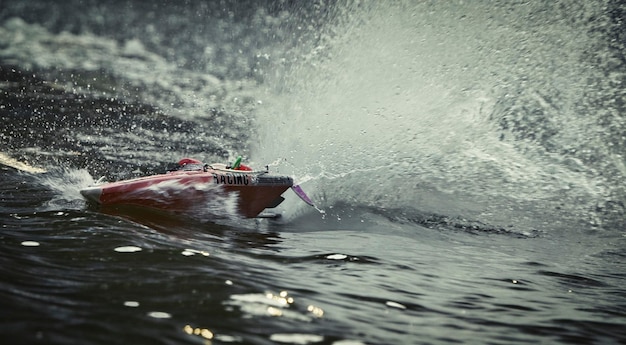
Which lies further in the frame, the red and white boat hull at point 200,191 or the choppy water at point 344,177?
the red and white boat hull at point 200,191

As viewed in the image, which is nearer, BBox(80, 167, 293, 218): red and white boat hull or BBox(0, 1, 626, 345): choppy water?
BBox(0, 1, 626, 345): choppy water

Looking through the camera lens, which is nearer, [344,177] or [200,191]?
[200,191]

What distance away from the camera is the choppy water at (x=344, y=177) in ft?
12.7

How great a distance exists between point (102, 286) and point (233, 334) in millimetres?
1259

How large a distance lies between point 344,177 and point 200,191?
5.39 m

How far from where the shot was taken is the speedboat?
8.52 m

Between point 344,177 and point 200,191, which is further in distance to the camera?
point 344,177

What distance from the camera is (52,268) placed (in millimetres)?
4250

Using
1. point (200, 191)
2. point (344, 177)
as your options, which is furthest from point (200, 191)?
point (344, 177)

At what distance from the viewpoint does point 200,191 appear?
9055 millimetres

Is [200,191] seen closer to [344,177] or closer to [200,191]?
[200,191]

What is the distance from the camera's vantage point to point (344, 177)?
1367 centimetres

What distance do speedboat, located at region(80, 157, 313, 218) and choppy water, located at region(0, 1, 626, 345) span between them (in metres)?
0.46

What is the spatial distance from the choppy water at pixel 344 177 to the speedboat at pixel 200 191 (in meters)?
0.46
